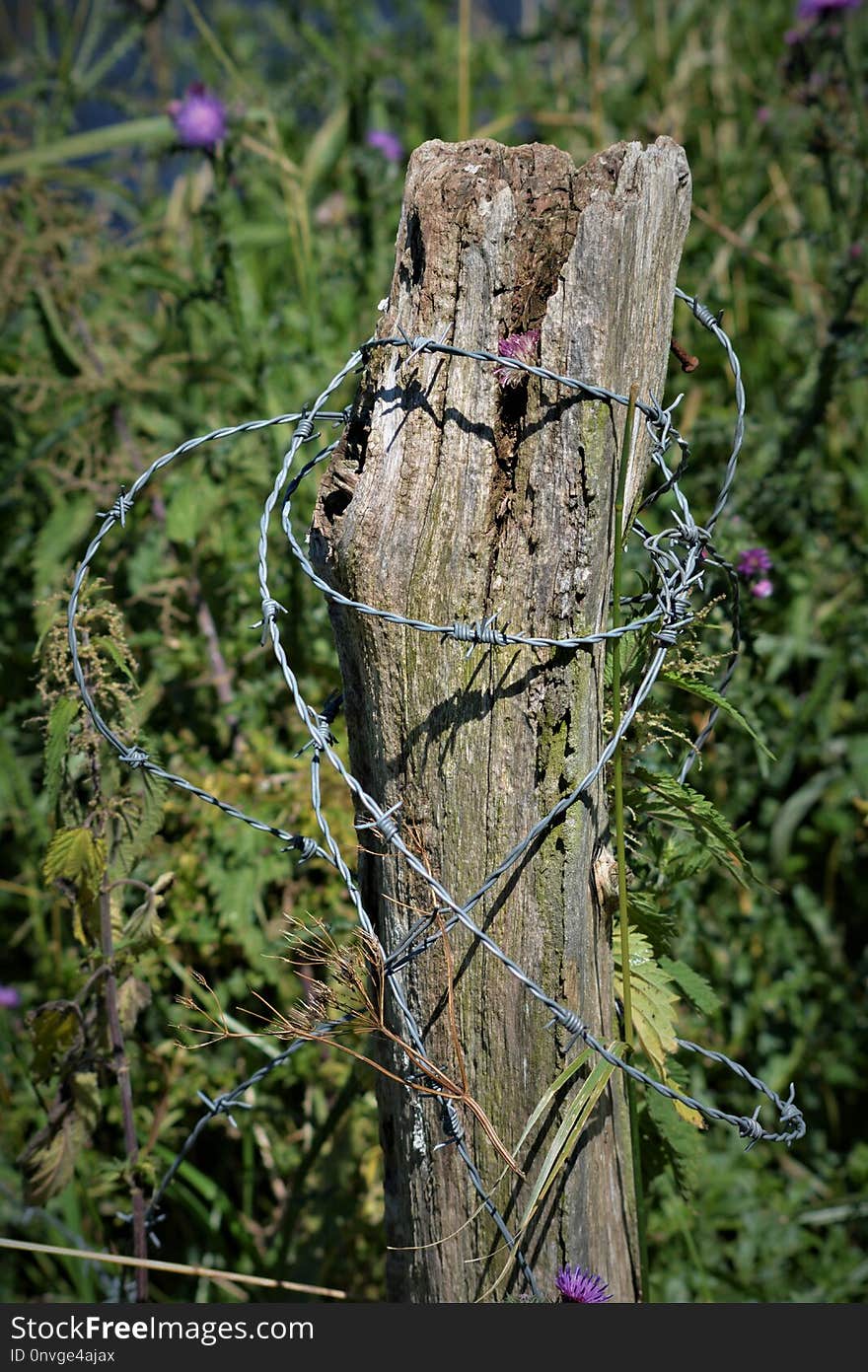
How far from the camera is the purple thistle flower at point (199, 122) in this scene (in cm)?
272

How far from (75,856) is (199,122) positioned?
1972 mm

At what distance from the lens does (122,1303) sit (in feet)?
5.37

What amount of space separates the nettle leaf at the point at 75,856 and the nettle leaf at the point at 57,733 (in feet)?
0.27

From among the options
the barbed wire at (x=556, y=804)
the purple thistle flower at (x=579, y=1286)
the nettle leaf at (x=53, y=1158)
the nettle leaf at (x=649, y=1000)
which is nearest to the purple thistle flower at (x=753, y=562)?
the barbed wire at (x=556, y=804)

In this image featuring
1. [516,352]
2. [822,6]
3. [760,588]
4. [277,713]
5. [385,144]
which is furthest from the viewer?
[385,144]

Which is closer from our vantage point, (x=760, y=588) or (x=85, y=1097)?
(x=85, y=1097)

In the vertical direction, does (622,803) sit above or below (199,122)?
below

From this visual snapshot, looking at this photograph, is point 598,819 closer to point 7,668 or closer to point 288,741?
point 288,741

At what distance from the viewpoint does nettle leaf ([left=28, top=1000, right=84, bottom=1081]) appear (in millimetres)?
1666

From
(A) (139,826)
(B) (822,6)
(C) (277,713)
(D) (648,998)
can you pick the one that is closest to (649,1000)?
(D) (648,998)

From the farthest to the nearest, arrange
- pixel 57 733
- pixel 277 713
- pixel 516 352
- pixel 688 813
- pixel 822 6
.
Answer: pixel 822 6 → pixel 277 713 → pixel 57 733 → pixel 688 813 → pixel 516 352

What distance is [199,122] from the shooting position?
272 centimetres

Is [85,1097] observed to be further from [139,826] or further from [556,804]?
[556,804]

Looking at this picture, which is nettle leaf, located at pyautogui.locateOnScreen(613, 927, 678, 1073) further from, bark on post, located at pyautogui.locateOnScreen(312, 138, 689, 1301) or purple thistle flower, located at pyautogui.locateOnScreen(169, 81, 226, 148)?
purple thistle flower, located at pyautogui.locateOnScreen(169, 81, 226, 148)
